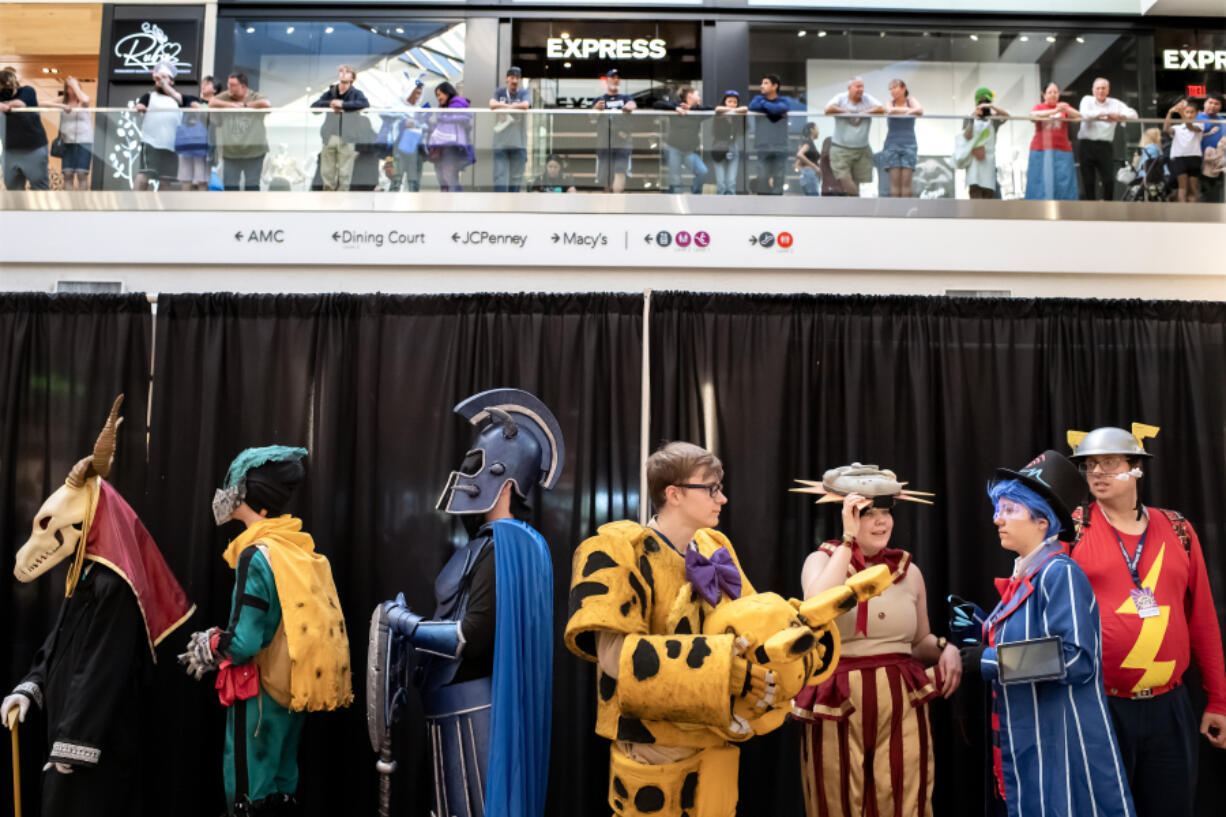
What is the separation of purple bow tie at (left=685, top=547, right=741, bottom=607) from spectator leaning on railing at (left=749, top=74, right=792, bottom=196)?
4493 millimetres

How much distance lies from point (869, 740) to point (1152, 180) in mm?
5242

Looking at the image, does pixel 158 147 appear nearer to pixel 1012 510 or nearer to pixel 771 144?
pixel 771 144

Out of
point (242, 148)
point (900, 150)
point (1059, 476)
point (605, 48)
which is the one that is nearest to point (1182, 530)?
point (1059, 476)

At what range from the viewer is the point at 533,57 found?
34.5 ft

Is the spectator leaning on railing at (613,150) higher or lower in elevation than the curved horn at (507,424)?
higher

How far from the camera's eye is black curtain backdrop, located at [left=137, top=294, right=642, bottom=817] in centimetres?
477

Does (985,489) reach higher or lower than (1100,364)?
lower

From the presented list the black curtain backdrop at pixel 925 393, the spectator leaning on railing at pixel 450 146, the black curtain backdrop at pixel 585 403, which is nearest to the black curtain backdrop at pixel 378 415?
the black curtain backdrop at pixel 585 403

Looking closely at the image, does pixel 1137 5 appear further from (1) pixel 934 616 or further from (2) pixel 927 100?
(1) pixel 934 616

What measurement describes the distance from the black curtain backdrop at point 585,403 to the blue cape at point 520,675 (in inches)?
51.7

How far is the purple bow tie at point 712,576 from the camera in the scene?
2875 millimetres

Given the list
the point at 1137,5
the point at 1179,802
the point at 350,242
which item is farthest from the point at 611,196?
the point at 1137,5

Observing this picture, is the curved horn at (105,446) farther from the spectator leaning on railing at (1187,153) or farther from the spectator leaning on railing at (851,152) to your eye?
the spectator leaning on railing at (1187,153)

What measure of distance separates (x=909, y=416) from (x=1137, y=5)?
827cm
